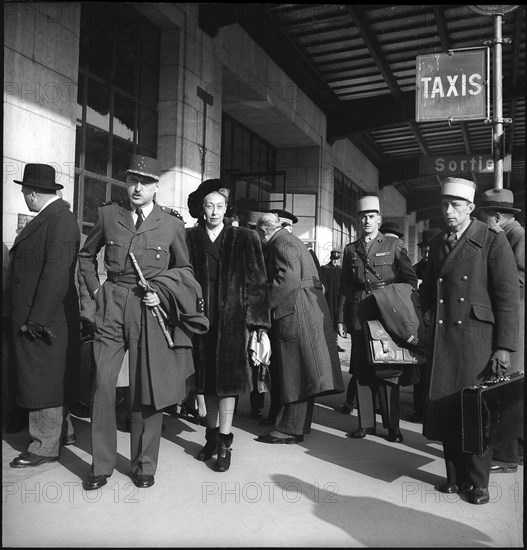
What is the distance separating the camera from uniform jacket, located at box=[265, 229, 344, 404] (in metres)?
4.80

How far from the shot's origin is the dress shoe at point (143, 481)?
138 inches

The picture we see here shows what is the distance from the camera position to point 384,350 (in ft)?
14.7

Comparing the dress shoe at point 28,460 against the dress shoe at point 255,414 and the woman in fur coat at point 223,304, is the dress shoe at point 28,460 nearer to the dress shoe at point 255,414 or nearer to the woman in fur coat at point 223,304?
the woman in fur coat at point 223,304

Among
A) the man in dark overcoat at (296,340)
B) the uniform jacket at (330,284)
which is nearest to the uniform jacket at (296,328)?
the man in dark overcoat at (296,340)

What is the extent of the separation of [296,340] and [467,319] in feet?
5.38

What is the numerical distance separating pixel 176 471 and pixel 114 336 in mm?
1035

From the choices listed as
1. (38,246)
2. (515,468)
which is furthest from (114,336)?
(515,468)

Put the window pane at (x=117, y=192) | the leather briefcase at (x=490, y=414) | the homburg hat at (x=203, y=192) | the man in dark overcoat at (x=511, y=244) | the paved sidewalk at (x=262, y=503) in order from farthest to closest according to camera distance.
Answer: the window pane at (x=117, y=192) < the homburg hat at (x=203, y=192) < the man in dark overcoat at (x=511, y=244) < the leather briefcase at (x=490, y=414) < the paved sidewalk at (x=262, y=503)

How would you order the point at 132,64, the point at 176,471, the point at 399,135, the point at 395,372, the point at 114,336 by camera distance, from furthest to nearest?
the point at 399,135 → the point at 132,64 → the point at 395,372 → the point at 176,471 → the point at 114,336

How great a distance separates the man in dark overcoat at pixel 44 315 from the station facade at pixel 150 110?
0.96 m

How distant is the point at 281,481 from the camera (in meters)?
3.71

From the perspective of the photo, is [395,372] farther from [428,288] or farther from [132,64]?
[132,64]

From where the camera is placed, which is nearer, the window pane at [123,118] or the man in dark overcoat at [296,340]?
the man in dark overcoat at [296,340]

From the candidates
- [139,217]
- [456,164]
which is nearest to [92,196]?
[139,217]
